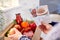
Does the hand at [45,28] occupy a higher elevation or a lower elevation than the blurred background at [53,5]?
Result: lower

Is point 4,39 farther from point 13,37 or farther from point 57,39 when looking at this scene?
Answer: point 57,39

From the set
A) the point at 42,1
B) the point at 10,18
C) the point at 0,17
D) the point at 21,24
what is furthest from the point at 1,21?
the point at 42,1

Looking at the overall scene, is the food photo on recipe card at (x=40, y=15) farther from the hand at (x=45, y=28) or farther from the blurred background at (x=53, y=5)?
the blurred background at (x=53, y=5)

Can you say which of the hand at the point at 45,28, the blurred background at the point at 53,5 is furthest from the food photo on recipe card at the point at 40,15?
the blurred background at the point at 53,5

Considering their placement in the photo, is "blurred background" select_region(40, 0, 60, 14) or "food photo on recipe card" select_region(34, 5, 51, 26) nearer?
"food photo on recipe card" select_region(34, 5, 51, 26)

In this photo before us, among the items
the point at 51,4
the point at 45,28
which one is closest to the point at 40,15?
the point at 45,28

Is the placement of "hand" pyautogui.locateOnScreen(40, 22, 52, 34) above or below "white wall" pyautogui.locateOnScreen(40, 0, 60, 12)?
below

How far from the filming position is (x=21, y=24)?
117 centimetres

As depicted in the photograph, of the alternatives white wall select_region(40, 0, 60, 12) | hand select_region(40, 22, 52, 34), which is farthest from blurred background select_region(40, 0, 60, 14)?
hand select_region(40, 22, 52, 34)

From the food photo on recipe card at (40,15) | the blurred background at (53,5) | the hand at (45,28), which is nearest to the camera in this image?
the hand at (45,28)

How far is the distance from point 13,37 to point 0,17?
294 mm

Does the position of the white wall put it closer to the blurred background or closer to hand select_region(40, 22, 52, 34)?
the blurred background

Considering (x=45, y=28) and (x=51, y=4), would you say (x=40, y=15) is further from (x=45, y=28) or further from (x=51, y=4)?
(x=51, y=4)

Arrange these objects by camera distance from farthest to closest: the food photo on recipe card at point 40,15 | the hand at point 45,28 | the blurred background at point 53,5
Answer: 1. the blurred background at point 53,5
2. the food photo on recipe card at point 40,15
3. the hand at point 45,28
